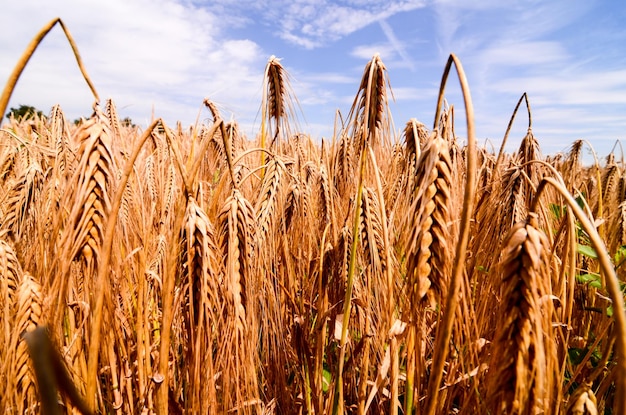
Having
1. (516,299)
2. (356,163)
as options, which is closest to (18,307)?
(516,299)

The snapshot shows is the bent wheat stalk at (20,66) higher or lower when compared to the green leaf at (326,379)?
higher

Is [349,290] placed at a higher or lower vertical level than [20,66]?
lower

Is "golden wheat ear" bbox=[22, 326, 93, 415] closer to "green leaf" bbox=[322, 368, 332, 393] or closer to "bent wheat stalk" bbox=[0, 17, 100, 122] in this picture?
"bent wheat stalk" bbox=[0, 17, 100, 122]

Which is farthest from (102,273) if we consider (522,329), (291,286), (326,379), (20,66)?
(326,379)

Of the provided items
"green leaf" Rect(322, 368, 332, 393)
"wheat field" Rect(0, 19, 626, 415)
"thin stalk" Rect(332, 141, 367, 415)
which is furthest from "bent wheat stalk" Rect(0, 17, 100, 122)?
"green leaf" Rect(322, 368, 332, 393)

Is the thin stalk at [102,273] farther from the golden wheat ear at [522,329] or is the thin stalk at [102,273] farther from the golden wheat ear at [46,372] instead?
the golden wheat ear at [522,329]

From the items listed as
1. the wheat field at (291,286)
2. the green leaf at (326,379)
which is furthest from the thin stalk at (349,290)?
the green leaf at (326,379)

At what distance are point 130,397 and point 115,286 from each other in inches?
21.3

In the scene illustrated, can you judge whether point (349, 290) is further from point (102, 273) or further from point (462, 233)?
point (102, 273)

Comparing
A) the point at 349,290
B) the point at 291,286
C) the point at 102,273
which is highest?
the point at 102,273

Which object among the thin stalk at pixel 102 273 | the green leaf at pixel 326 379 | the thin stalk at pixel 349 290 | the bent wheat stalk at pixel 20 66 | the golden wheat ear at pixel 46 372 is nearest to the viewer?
the golden wheat ear at pixel 46 372

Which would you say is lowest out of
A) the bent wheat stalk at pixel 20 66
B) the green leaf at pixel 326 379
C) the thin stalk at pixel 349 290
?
the green leaf at pixel 326 379

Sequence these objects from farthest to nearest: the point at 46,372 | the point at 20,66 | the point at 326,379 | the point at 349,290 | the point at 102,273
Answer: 1. the point at 326,379
2. the point at 349,290
3. the point at 102,273
4. the point at 20,66
5. the point at 46,372

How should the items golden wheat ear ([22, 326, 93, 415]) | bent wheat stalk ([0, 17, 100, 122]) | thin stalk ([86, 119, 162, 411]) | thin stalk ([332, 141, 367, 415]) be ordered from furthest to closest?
thin stalk ([332, 141, 367, 415]), thin stalk ([86, 119, 162, 411]), bent wheat stalk ([0, 17, 100, 122]), golden wheat ear ([22, 326, 93, 415])
